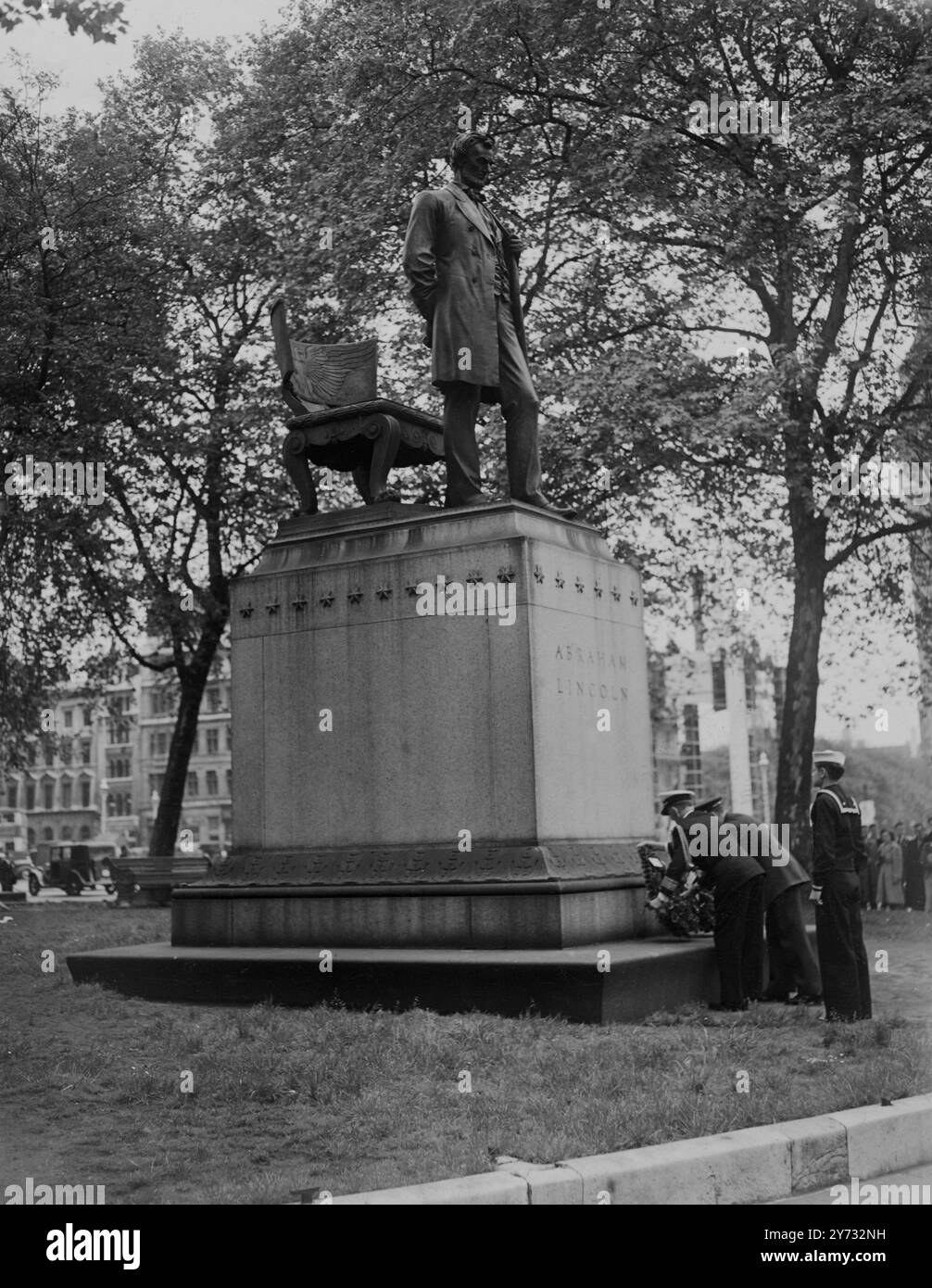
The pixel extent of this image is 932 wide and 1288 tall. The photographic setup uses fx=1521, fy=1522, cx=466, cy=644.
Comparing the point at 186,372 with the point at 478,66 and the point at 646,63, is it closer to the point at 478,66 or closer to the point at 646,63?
the point at 478,66

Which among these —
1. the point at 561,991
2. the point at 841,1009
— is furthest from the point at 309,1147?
the point at 841,1009

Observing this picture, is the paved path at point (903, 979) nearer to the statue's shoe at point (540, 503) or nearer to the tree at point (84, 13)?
the statue's shoe at point (540, 503)

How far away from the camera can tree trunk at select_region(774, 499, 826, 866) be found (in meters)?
23.3

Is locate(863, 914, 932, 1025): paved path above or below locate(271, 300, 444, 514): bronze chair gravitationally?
below

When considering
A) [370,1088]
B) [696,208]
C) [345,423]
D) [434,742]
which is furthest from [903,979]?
[696,208]

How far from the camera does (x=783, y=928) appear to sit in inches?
425

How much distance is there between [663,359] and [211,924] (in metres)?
13.8

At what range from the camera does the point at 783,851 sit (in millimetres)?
11102

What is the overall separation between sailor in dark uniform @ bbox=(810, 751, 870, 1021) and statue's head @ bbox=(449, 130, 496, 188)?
17.1 feet

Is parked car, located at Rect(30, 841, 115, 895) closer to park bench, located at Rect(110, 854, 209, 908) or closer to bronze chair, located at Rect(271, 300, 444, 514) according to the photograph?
park bench, located at Rect(110, 854, 209, 908)

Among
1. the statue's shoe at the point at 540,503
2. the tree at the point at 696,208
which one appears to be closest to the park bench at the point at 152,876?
the tree at the point at 696,208

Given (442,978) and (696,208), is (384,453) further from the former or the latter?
(696,208)

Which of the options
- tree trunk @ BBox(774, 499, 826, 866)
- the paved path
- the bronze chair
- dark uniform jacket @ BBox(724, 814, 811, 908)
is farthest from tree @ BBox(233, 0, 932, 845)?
dark uniform jacket @ BBox(724, 814, 811, 908)

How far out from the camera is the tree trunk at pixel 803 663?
23.3 m
